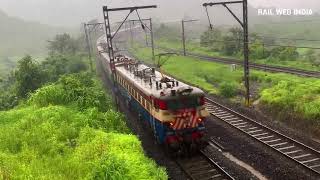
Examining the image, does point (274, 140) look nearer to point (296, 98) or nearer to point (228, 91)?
point (296, 98)

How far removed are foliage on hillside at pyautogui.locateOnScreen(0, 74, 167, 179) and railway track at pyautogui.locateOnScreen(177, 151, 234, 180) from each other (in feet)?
8.08

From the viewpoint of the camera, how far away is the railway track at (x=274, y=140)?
18.2m

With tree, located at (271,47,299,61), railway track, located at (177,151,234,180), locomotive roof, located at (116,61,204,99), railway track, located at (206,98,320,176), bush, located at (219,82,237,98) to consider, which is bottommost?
railway track, located at (177,151,234,180)

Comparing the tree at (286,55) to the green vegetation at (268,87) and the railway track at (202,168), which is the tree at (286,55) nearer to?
the green vegetation at (268,87)

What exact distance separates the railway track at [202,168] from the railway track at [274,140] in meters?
3.42

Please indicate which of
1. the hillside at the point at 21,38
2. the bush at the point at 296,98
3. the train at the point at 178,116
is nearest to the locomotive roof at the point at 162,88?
the train at the point at 178,116

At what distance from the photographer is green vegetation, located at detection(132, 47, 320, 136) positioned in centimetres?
2394

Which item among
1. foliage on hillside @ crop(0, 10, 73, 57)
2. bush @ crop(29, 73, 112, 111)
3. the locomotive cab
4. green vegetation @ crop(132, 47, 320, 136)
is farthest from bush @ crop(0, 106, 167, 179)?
foliage on hillside @ crop(0, 10, 73, 57)

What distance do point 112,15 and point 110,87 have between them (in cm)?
16184

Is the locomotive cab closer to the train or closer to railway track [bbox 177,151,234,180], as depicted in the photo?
the train

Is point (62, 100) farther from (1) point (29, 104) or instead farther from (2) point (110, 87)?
(2) point (110, 87)

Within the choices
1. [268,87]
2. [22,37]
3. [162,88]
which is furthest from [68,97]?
[22,37]

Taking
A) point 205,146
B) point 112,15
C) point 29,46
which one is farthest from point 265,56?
point 112,15

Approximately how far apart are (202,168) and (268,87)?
51.9ft
